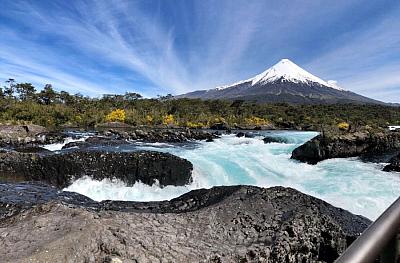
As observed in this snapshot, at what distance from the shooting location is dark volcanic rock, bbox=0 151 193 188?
8.95 meters

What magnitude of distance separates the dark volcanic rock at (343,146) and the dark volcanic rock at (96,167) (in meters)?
7.13

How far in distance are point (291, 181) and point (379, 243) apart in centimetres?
1061

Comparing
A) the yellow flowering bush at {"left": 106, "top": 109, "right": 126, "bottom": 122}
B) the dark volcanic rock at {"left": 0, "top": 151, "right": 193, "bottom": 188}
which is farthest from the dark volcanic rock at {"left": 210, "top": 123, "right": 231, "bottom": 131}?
the dark volcanic rock at {"left": 0, "top": 151, "right": 193, "bottom": 188}

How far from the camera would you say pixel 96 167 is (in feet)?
31.0

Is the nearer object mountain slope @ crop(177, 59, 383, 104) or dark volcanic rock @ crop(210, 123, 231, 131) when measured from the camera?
dark volcanic rock @ crop(210, 123, 231, 131)

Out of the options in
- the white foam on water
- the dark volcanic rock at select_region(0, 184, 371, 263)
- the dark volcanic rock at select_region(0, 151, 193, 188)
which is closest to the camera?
the dark volcanic rock at select_region(0, 184, 371, 263)

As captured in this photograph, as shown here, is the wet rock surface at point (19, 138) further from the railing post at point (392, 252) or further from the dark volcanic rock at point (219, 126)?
the dark volcanic rock at point (219, 126)

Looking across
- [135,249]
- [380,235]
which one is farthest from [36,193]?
[380,235]

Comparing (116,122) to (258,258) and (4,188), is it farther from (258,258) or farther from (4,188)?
(258,258)

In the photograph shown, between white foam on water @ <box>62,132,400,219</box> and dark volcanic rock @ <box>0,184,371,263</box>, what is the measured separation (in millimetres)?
4357

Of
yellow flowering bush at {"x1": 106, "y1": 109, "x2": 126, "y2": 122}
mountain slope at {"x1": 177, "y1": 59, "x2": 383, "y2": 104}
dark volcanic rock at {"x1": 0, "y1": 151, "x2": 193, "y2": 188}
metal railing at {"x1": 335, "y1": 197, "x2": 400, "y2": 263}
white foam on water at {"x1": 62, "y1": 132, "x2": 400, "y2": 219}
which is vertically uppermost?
mountain slope at {"x1": 177, "y1": 59, "x2": 383, "y2": 104}

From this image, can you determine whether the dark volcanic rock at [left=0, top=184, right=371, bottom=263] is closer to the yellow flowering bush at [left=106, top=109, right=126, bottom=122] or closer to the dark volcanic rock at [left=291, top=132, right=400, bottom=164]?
the dark volcanic rock at [left=291, top=132, right=400, bottom=164]

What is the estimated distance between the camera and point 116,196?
860 cm

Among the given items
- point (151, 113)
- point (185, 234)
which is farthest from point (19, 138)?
point (151, 113)
